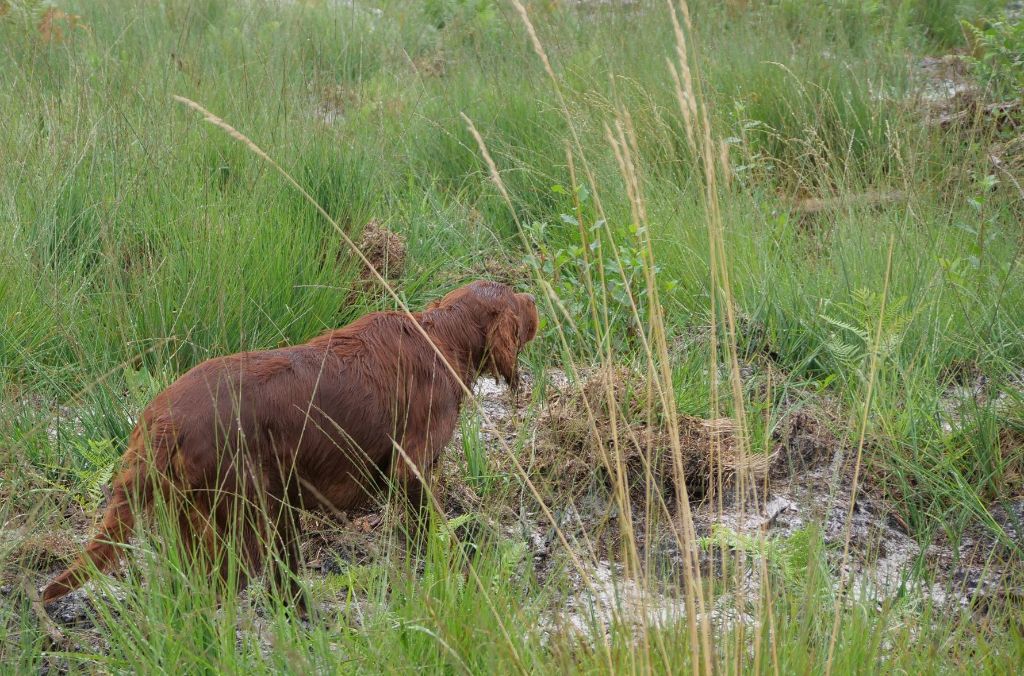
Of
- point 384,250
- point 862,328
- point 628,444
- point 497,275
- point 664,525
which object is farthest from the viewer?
point 497,275

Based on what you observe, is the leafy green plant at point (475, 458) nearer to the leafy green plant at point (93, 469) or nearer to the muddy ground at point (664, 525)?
the muddy ground at point (664, 525)

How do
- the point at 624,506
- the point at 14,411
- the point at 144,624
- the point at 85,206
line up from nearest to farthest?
the point at 624,506
the point at 144,624
the point at 14,411
the point at 85,206

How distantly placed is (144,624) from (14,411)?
1224 millimetres

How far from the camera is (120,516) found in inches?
95.7

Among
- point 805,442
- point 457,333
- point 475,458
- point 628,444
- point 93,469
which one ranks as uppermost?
point 457,333

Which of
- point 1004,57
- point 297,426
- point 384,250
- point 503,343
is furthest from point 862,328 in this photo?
point 1004,57

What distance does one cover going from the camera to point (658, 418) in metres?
3.42

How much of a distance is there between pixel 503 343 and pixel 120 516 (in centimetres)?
124

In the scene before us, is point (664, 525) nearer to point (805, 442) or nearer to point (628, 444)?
point (628, 444)

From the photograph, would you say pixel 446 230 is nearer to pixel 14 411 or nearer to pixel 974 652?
pixel 14 411

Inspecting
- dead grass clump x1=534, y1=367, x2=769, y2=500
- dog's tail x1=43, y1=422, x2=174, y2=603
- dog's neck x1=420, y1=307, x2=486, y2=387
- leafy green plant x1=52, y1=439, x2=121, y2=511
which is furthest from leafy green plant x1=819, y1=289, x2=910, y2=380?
leafy green plant x1=52, y1=439, x2=121, y2=511

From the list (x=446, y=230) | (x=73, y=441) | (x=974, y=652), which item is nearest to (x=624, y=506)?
(x=974, y=652)

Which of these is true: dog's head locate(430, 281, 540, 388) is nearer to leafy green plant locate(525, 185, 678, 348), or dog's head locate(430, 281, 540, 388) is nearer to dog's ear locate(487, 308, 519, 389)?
dog's ear locate(487, 308, 519, 389)

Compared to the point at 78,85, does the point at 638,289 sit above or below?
below
